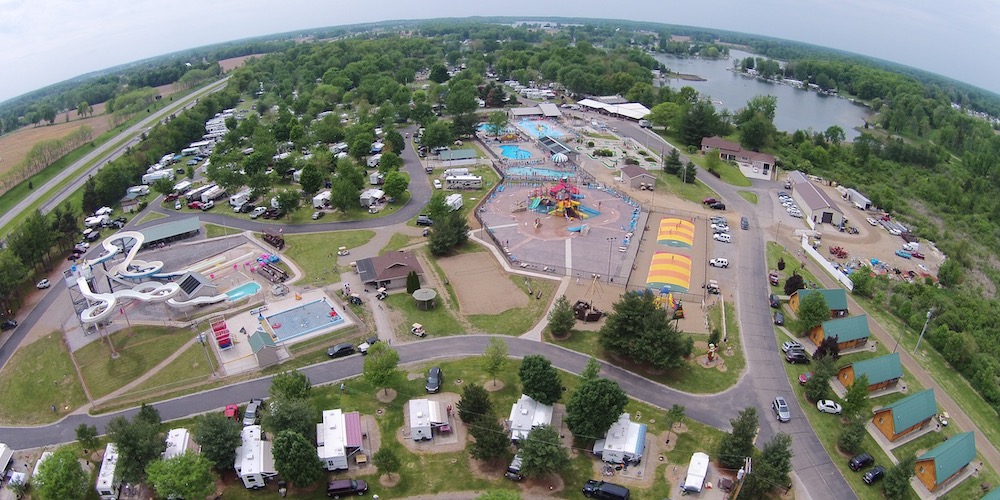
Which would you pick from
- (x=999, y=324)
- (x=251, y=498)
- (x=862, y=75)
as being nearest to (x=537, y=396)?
(x=251, y=498)

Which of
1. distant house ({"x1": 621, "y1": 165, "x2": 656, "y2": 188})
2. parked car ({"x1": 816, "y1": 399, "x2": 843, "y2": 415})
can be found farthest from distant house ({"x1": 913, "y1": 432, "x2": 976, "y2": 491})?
distant house ({"x1": 621, "y1": 165, "x2": 656, "y2": 188})

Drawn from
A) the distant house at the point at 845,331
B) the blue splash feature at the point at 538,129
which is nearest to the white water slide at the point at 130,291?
the distant house at the point at 845,331

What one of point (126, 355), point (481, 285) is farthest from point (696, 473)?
point (126, 355)

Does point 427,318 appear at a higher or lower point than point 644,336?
lower

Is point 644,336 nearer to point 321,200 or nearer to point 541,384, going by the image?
point 541,384

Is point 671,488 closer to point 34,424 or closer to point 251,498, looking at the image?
point 251,498
